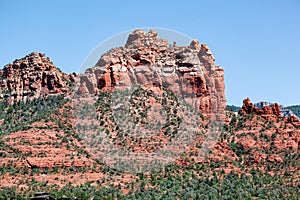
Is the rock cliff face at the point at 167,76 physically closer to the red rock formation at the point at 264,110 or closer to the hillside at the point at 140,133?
the hillside at the point at 140,133

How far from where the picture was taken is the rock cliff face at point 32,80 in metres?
112

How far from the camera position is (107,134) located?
97.2 m

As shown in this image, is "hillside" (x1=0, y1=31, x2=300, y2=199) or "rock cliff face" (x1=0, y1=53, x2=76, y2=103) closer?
"hillside" (x1=0, y1=31, x2=300, y2=199)

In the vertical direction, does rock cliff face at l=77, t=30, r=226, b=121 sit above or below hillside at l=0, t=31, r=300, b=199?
above

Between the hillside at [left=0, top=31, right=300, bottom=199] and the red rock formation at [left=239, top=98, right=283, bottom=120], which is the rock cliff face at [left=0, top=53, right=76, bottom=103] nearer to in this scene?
the hillside at [left=0, top=31, right=300, bottom=199]

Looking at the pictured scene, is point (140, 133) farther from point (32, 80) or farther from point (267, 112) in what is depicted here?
point (32, 80)

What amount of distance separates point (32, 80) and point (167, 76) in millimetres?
20830

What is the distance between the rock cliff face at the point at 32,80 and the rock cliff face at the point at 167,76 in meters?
5.61

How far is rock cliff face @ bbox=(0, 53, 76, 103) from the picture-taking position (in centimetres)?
11219

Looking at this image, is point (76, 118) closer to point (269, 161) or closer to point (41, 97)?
point (41, 97)

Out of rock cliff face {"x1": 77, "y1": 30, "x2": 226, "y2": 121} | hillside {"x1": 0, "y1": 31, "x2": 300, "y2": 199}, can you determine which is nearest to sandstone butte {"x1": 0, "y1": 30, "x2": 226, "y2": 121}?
rock cliff face {"x1": 77, "y1": 30, "x2": 226, "y2": 121}

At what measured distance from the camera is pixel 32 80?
11294 cm

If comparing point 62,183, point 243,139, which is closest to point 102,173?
point 62,183

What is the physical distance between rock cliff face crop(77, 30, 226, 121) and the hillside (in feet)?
0.47
